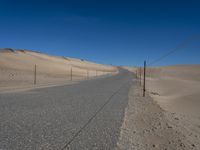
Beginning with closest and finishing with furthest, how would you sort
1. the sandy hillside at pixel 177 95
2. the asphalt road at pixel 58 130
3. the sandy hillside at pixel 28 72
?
1. the asphalt road at pixel 58 130
2. the sandy hillside at pixel 177 95
3. the sandy hillside at pixel 28 72

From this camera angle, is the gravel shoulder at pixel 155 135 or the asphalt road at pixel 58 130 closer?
the asphalt road at pixel 58 130

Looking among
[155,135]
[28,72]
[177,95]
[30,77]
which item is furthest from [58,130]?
[28,72]

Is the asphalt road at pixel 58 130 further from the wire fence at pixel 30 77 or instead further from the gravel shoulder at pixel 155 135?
the wire fence at pixel 30 77

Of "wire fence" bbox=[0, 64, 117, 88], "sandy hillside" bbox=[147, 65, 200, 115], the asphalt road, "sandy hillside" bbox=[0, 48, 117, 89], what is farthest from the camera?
"sandy hillside" bbox=[0, 48, 117, 89]

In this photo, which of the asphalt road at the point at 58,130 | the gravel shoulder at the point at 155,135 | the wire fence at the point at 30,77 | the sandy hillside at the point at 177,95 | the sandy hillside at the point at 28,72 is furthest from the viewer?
the sandy hillside at the point at 28,72

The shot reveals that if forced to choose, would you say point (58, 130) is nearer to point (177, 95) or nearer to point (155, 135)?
point (155, 135)

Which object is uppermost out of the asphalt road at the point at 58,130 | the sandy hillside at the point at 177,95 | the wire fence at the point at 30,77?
the wire fence at the point at 30,77

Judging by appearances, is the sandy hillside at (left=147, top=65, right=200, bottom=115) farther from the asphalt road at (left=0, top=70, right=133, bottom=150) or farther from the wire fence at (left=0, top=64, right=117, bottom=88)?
the wire fence at (left=0, top=64, right=117, bottom=88)

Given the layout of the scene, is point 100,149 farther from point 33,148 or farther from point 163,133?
point 163,133

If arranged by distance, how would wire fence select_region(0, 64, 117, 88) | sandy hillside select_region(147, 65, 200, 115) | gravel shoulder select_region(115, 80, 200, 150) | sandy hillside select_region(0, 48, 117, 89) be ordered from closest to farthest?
gravel shoulder select_region(115, 80, 200, 150), sandy hillside select_region(147, 65, 200, 115), wire fence select_region(0, 64, 117, 88), sandy hillside select_region(0, 48, 117, 89)

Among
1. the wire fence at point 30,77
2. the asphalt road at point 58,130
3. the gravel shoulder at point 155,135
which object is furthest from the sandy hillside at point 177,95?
the wire fence at point 30,77

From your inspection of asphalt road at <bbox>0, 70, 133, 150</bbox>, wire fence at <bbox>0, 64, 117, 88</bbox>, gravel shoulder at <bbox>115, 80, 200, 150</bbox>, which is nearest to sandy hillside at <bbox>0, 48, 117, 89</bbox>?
wire fence at <bbox>0, 64, 117, 88</bbox>

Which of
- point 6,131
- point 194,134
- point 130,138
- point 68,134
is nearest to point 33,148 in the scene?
point 68,134

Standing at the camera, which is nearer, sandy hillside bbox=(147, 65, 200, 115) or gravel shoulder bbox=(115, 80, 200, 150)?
gravel shoulder bbox=(115, 80, 200, 150)
